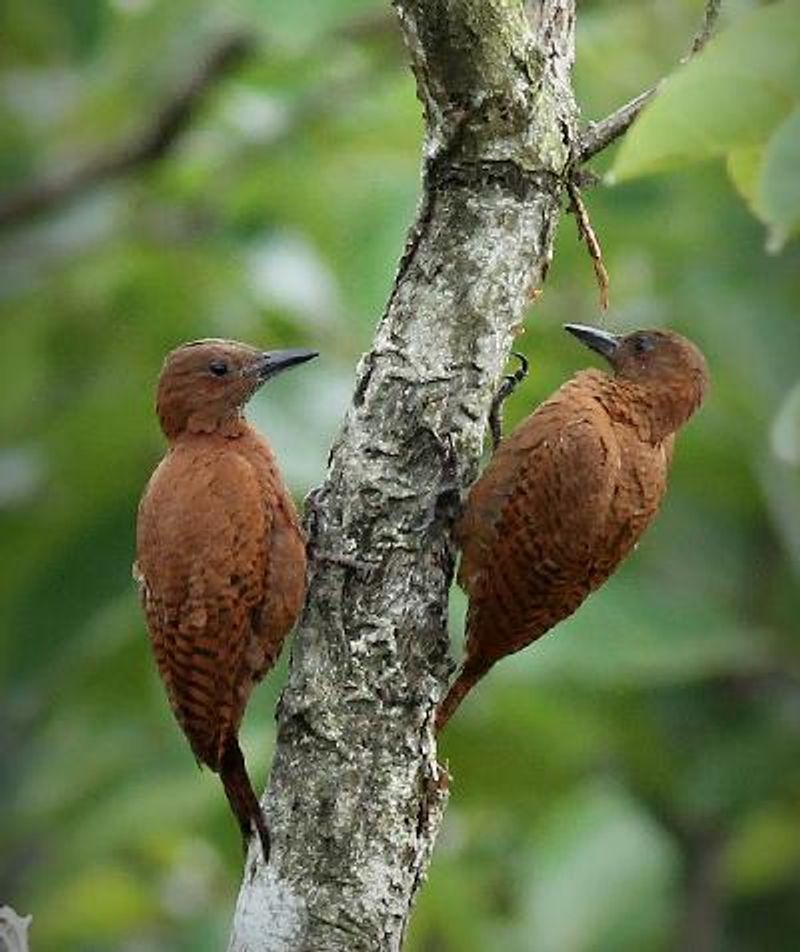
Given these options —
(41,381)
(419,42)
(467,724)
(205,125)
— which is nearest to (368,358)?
(419,42)

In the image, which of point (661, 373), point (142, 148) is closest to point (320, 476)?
point (142, 148)

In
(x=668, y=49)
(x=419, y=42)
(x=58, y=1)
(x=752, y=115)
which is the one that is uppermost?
(x=58, y=1)

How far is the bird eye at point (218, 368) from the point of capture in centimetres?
534

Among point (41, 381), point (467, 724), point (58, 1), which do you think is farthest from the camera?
point (41, 381)

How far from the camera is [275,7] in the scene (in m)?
5.98

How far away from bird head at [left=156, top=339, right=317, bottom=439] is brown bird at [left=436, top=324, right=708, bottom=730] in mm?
492

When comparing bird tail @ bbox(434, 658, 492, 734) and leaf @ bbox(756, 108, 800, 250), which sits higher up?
bird tail @ bbox(434, 658, 492, 734)

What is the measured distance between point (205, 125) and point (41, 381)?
3.68 ft

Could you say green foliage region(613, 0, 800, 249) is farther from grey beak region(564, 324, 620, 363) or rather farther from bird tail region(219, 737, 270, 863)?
grey beak region(564, 324, 620, 363)

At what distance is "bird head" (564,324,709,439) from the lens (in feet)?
17.7

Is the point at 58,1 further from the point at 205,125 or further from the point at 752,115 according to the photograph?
the point at 752,115

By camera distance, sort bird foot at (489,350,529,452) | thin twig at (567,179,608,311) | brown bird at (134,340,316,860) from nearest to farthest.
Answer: thin twig at (567,179,608,311) < brown bird at (134,340,316,860) < bird foot at (489,350,529,452)

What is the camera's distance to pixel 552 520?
5.22 metres

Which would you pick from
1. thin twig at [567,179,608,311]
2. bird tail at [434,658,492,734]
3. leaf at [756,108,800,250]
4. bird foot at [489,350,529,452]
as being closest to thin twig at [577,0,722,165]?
thin twig at [567,179,608,311]
